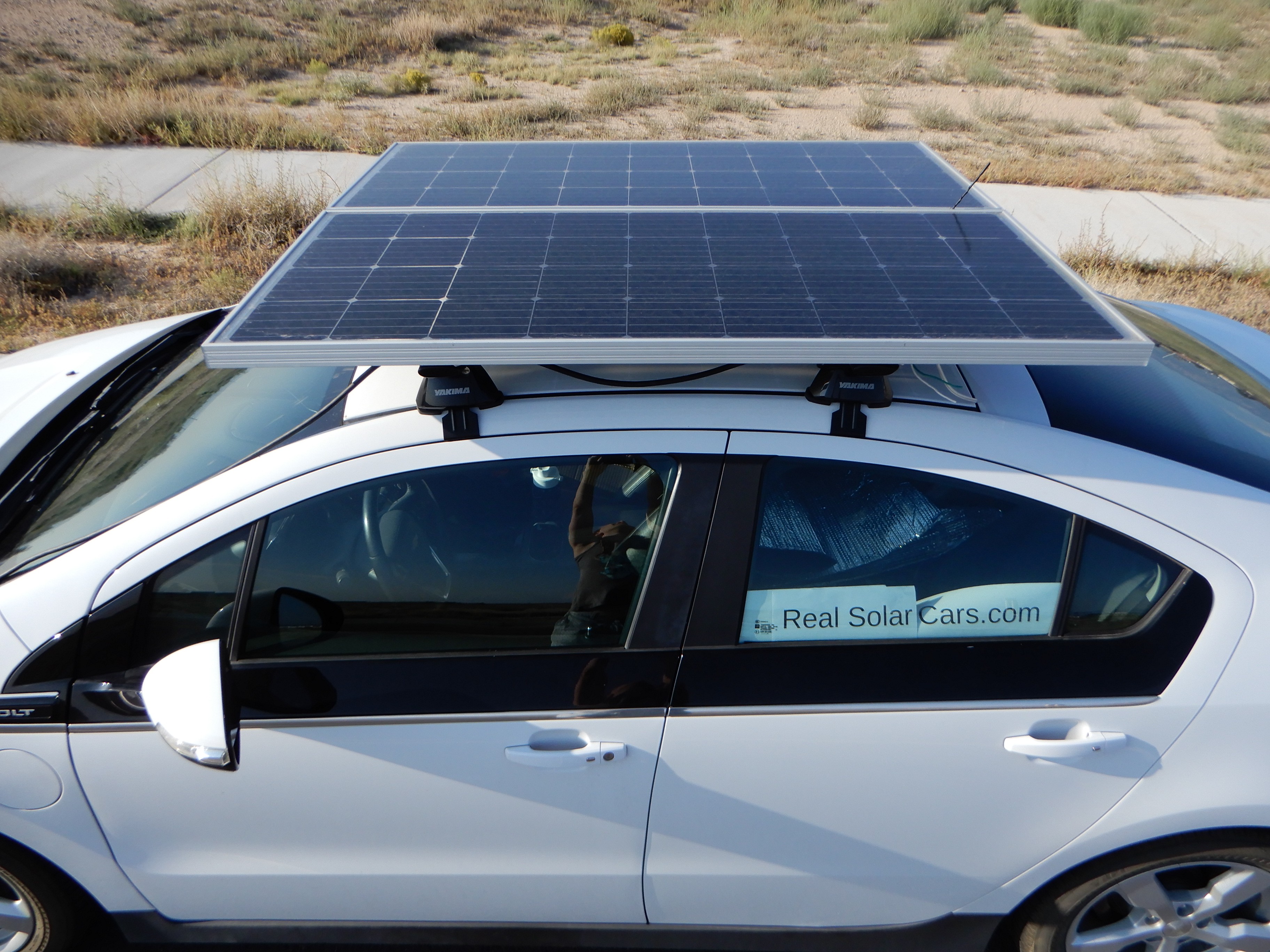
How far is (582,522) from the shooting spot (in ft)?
6.66

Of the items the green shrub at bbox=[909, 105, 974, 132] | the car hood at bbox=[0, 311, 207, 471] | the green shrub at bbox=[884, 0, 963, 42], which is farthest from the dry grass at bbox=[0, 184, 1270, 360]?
the green shrub at bbox=[884, 0, 963, 42]

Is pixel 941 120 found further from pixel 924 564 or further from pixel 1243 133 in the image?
pixel 924 564

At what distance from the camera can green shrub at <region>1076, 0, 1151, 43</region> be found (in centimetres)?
2047

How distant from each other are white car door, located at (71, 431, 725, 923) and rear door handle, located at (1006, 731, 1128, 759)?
2.44ft

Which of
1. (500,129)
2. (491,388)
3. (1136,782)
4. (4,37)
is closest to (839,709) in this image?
(1136,782)

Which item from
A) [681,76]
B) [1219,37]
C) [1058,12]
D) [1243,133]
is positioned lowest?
[1243,133]

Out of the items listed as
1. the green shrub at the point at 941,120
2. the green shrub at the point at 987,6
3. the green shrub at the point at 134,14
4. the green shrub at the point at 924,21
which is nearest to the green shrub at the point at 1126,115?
the green shrub at the point at 941,120

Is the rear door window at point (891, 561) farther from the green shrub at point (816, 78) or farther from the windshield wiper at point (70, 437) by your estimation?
the green shrub at point (816, 78)

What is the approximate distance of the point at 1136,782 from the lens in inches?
75.5

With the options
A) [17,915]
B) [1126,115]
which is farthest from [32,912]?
[1126,115]

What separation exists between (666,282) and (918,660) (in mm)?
1009

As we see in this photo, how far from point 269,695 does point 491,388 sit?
2.67 ft

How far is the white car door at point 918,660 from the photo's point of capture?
6.19 ft

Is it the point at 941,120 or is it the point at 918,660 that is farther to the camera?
the point at 941,120
